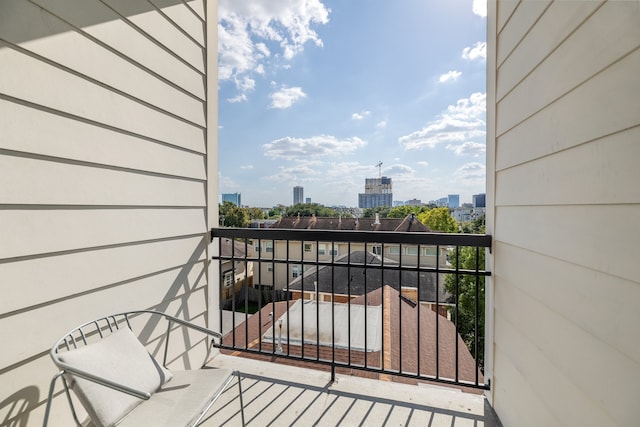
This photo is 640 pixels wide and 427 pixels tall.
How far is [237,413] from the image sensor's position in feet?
5.69

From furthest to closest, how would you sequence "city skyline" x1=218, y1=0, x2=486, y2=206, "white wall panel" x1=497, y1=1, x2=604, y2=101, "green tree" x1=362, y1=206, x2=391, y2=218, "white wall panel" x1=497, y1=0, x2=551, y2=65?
1. "green tree" x1=362, y1=206, x2=391, y2=218
2. "city skyline" x1=218, y1=0, x2=486, y2=206
3. "white wall panel" x1=497, y1=0, x2=551, y2=65
4. "white wall panel" x1=497, y1=1, x2=604, y2=101

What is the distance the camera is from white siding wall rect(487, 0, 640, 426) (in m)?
0.74

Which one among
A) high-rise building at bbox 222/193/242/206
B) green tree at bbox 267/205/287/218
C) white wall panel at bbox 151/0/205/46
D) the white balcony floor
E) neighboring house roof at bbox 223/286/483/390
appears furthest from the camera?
green tree at bbox 267/205/287/218

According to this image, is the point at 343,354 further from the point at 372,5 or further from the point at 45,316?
the point at 372,5

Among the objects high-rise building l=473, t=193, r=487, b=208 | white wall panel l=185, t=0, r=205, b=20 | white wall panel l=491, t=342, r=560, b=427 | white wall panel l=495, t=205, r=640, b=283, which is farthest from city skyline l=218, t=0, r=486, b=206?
white wall panel l=491, t=342, r=560, b=427

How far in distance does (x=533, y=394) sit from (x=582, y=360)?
472 millimetres

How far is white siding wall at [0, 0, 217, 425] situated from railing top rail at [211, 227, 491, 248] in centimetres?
36

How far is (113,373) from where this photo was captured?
3.78 ft

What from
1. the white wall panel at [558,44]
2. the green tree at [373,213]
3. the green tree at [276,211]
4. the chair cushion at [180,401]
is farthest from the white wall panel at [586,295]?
the green tree at [276,211]

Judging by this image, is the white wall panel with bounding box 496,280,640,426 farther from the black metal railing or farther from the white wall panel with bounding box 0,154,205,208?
the white wall panel with bounding box 0,154,205,208

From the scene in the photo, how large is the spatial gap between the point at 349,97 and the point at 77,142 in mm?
8698

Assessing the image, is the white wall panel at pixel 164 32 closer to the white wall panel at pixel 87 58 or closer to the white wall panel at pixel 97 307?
the white wall panel at pixel 87 58

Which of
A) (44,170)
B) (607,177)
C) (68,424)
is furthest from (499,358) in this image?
(44,170)

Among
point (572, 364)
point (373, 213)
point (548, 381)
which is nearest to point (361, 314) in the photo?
point (373, 213)
